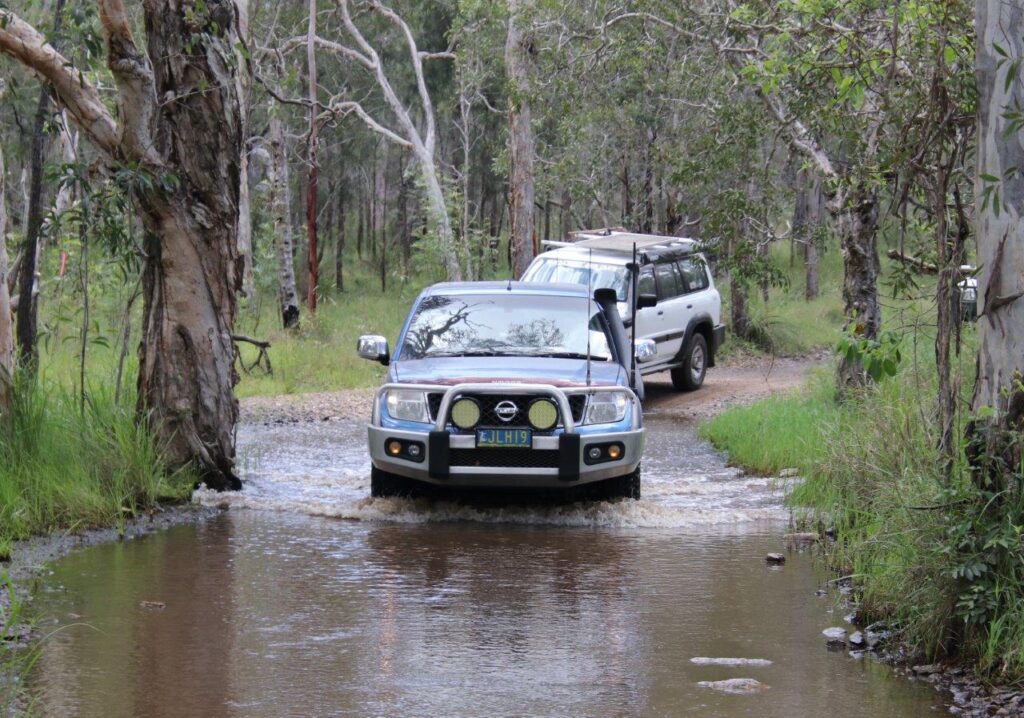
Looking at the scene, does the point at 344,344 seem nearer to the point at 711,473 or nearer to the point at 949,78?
the point at 711,473

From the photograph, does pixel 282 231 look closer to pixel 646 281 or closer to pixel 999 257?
pixel 646 281

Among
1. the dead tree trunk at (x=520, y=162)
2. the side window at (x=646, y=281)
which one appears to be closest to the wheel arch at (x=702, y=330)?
the side window at (x=646, y=281)

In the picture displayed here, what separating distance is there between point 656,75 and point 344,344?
946 cm

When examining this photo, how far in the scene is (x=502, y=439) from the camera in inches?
385

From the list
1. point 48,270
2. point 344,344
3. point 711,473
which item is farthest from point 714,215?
point 48,270

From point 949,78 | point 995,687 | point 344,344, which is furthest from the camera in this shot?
point 344,344

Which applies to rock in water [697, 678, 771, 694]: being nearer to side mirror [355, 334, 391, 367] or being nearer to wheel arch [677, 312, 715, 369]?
side mirror [355, 334, 391, 367]

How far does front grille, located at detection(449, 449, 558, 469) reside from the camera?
32.2ft

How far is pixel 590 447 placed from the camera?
391 inches

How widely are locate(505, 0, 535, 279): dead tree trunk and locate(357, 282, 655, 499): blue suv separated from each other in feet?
44.4

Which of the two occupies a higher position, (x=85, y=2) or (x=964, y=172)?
(x=85, y=2)

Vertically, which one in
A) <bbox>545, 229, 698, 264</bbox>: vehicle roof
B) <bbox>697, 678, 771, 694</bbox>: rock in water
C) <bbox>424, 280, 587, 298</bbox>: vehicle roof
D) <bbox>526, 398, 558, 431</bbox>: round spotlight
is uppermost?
<bbox>545, 229, 698, 264</bbox>: vehicle roof

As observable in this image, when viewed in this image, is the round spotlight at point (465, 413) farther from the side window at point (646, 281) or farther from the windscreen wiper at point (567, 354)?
the side window at point (646, 281)

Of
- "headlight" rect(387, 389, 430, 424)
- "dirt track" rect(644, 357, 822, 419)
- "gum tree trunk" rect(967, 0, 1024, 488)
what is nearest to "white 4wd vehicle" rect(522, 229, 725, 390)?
"dirt track" rect(644, 357, 822, 419)
